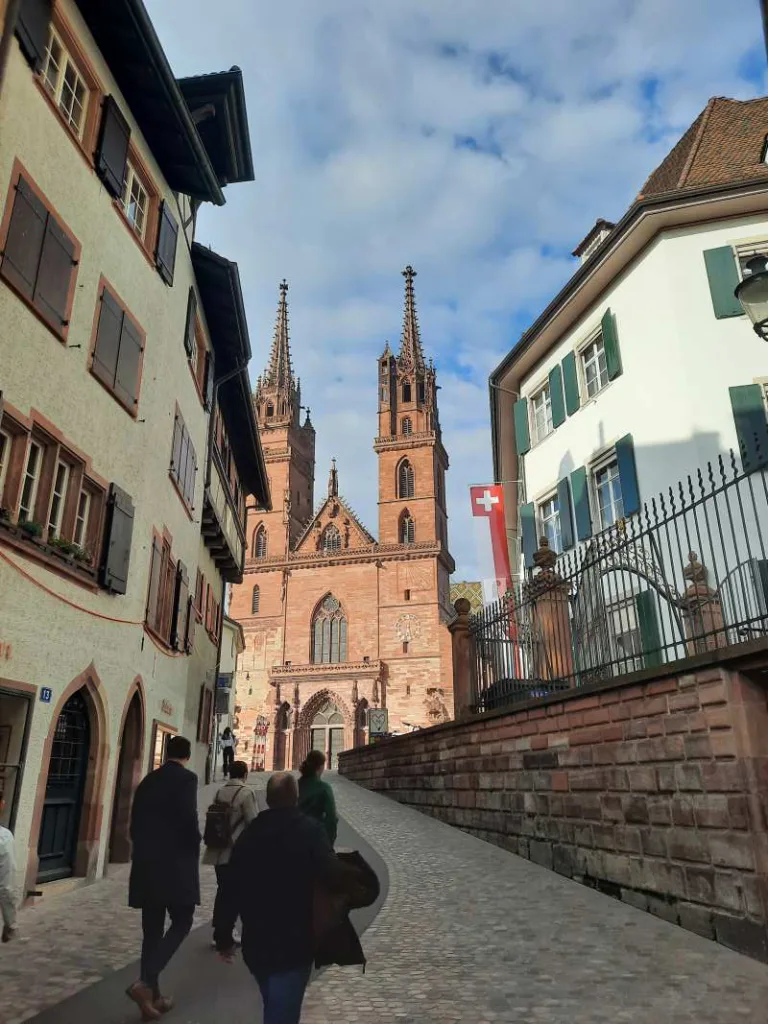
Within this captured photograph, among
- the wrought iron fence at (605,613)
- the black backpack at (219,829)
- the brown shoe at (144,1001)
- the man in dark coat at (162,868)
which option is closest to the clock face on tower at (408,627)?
the wrought iron fence at (605,613)

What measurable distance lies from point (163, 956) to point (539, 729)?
5.63m

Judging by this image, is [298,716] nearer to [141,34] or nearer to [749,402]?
[749,402]

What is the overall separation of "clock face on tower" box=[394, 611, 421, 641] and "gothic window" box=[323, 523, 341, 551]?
7.86 metres

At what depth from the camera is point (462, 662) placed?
12.7m

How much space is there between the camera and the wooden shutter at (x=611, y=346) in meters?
15.8

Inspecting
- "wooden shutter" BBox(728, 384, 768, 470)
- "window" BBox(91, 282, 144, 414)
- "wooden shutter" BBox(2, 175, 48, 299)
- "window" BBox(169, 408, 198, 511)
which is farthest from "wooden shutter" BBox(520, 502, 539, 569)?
"wooden shutter" BBox(2, 175, 48, 299)

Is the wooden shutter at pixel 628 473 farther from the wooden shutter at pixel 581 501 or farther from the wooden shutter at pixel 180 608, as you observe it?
the wooden shutter at pixel 180 608

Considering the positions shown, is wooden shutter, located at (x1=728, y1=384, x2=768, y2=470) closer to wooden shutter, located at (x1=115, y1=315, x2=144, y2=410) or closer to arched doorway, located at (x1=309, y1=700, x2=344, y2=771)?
wooden shutter, located at (x1=115, y1=315, x2=144, y2=410)

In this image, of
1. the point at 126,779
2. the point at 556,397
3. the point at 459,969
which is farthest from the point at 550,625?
the point at 556,397

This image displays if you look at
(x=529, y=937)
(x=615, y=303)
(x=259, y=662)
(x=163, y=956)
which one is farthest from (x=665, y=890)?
(x=259, y=662)

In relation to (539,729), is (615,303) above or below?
above

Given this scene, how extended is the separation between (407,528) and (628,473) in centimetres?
4094

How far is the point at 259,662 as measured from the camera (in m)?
51.9

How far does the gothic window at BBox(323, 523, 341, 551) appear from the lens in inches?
2196
